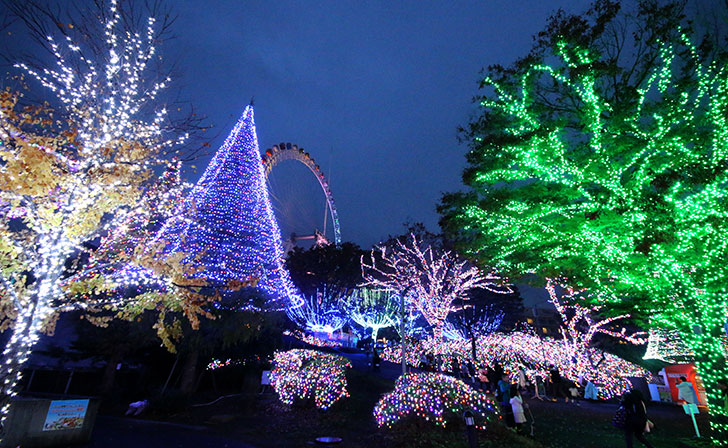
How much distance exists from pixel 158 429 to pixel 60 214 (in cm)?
734

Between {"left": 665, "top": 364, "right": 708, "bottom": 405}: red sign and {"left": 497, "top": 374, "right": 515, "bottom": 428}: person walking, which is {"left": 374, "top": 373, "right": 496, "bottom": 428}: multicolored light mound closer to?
{"left": 497, "top": 374, "right": 515, "bottom": 428}: person walking

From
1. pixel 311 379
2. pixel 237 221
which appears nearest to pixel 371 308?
pixel 237 221

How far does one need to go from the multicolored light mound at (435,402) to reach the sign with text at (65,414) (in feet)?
23.3

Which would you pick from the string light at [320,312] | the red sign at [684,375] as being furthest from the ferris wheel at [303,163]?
the red sign at [684,375]

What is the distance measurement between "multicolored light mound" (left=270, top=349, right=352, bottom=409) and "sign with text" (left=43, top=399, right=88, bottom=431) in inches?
226

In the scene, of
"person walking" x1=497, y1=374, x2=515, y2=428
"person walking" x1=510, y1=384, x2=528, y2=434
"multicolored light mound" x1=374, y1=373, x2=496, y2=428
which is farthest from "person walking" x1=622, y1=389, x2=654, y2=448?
"multicolored light mound" x1=374, y1=373, x2=496, y2=428

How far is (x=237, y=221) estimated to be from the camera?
55.1 feet

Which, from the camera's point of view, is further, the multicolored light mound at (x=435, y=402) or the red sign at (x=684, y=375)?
the red sign at (x=684, y=375)

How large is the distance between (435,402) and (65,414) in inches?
335

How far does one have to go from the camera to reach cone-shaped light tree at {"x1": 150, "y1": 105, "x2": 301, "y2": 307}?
15.9m

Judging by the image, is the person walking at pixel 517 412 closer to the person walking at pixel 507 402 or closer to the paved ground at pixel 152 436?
the person walking at pixel 507 402

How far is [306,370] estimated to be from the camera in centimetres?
1214

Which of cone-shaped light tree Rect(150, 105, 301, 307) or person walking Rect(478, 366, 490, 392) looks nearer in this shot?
person walking Rect(478, 366, 490, 392)

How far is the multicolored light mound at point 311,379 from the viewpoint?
38.3 feet
